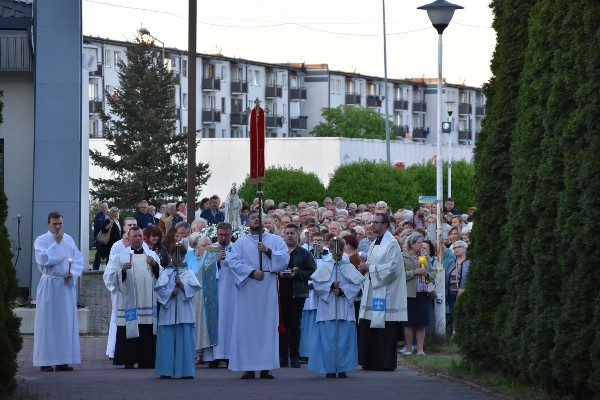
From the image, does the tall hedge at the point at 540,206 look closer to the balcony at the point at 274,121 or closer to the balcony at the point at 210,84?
the balcony at the point at 210,84

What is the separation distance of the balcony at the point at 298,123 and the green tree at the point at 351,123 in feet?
11.4

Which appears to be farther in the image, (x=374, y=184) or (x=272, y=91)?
(x=272, y=91)

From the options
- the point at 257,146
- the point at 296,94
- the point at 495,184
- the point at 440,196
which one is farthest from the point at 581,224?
the point at 296,94

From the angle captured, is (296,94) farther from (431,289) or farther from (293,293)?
(293,293)

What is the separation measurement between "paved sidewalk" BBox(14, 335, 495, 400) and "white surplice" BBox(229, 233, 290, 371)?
1.03 ft

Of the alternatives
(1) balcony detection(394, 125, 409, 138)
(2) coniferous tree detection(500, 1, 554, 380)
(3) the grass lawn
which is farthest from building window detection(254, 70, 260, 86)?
(2) coniferous tree detection(500, 1, 554, 380)

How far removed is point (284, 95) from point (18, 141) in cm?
10361

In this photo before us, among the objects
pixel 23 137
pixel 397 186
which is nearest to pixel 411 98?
pixel 397 186

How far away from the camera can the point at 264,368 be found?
16.9 metres

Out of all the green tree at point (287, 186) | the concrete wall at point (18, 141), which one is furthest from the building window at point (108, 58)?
the concrete wall at point (18, 141)

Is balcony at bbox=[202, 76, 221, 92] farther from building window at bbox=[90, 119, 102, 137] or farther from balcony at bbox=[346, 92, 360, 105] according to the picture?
balcony at bbox=[346, 92, 360, 105]

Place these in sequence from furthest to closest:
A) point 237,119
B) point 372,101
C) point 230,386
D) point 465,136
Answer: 1. point 465,136
2. point 372,101
3. point 237,119
4. point 230,386

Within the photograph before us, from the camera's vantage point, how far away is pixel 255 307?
17250 mm

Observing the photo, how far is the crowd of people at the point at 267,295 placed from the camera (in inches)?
675
